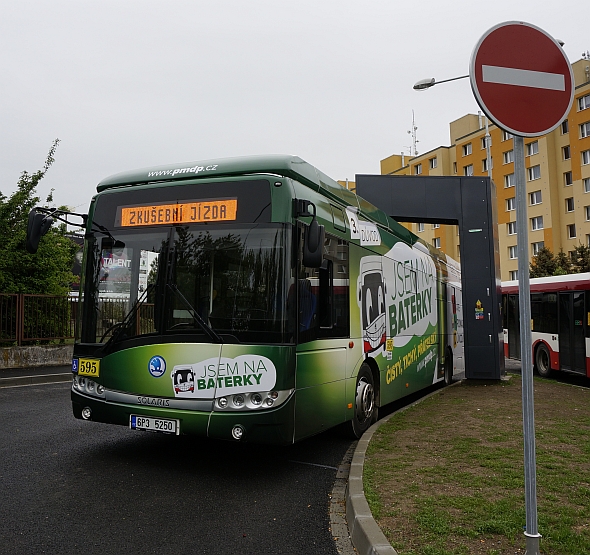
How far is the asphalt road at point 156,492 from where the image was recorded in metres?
4.27

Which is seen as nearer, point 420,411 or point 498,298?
point 420,411

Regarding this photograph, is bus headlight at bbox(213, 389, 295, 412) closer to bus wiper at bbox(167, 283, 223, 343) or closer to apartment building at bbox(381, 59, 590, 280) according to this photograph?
bus wiper at bbox(167, 283, 223, 343)

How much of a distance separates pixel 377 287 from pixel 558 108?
529cm

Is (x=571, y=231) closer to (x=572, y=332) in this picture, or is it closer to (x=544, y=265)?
(x=544, y=265)

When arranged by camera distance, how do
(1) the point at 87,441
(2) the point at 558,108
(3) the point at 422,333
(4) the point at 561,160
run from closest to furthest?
1. (2) the point at 558,108
2. (1) the point at 87,441
3. (3) the point at 422,333
4. (4) the point at 561,160

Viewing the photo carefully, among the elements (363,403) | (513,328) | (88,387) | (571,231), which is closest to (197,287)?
(88,387)

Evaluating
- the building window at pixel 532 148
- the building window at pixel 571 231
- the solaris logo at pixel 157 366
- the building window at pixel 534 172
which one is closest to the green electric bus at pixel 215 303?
the solaris logo at pixel 157 366

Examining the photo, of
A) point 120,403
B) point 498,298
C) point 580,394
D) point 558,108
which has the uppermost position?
point 558,108

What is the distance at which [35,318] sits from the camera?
1681 centimetres

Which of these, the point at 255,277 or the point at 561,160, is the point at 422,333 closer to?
the point at 255,277

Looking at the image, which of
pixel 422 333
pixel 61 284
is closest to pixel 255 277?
pixel 422 333

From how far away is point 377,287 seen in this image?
8.67 meters

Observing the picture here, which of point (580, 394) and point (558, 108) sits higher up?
point (558, 108)

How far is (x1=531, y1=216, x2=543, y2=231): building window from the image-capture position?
48728mm
